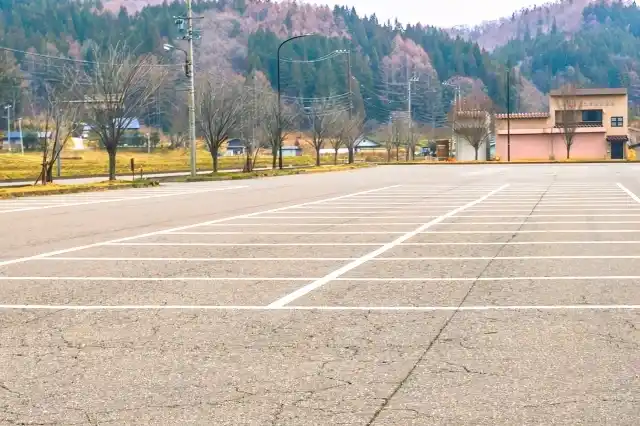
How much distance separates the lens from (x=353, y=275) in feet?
32.6

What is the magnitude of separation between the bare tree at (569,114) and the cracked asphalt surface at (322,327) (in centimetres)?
7280

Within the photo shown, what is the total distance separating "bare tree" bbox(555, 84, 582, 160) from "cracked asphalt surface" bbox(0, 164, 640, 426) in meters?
72.8

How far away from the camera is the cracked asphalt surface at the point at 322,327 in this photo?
193 inches

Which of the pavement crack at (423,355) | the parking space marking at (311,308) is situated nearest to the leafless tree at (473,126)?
the pavement crack at (423,355)

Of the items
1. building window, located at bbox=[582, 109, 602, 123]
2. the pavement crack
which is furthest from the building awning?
the pavement crack

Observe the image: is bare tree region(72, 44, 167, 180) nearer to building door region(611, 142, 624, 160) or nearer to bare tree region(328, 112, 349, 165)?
bare tree region(328, 112, 349, 165)

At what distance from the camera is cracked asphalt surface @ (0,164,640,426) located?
4902 mm

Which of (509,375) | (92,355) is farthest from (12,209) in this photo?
(509,375)

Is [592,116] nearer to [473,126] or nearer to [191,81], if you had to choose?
[473,126]

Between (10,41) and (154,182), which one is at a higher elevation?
(10,41)

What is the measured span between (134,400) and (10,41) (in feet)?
566

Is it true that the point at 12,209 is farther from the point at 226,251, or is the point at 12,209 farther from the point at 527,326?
the point at 527,326

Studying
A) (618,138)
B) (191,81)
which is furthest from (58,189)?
(618,138)

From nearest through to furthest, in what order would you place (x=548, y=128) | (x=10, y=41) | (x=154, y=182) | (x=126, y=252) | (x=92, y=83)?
1. (x=126, y=252)
2. (x=154, y=182)
3. (x=92, y=83)
4. (x=548, y=128)
5. (x=10, y=41)
